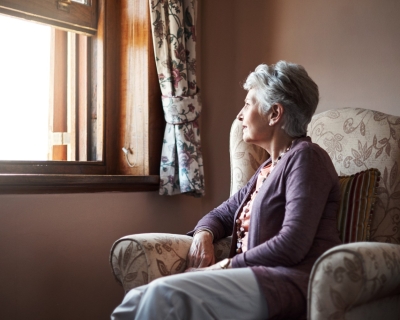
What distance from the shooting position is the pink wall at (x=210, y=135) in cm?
199

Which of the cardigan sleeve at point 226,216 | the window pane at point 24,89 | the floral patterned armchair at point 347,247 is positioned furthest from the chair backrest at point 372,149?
the window pane at point 24,89

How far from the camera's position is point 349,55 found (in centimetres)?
234

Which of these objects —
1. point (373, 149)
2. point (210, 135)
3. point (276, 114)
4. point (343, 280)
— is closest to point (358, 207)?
point (373, 149)

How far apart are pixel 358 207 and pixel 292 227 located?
0.34 m

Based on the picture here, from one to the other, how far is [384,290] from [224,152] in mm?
1546

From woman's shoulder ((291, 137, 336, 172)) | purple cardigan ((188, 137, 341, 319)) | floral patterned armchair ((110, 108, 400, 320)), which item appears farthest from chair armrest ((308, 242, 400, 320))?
woman's shoulder ((291, 137, 336, 172))

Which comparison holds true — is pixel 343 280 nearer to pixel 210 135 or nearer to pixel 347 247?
pixel 347 247

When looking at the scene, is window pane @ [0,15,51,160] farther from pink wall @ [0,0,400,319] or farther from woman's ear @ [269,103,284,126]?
woman's ear @ [269,103,284,126]

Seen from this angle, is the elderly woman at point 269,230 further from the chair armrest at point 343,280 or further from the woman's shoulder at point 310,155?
the chair armrest at point 343,280

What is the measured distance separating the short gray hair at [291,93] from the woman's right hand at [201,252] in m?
0.46

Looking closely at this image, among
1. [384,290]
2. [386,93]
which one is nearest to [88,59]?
[386,93]

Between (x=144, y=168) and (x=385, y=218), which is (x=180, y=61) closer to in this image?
(x=144, y=168)

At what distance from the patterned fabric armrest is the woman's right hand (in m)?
0.03

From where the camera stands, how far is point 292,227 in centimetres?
148
